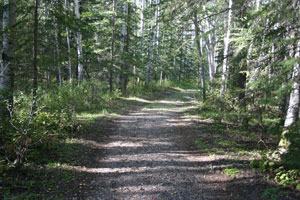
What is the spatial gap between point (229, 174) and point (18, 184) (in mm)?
4305

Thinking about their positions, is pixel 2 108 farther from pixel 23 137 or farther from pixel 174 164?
pixel 174 164

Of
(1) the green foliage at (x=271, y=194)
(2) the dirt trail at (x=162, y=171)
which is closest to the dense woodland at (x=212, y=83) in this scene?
(1) the green foliage at (x=271, y=194)

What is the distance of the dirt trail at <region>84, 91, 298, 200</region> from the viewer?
405 cm

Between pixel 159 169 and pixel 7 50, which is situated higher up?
pixel 7 50

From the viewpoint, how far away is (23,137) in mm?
4320

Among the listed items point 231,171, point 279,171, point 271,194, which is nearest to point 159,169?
point 231,171

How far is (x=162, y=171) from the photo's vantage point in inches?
196

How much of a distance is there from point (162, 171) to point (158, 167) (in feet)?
0.76

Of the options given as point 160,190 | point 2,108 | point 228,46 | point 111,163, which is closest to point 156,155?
point 111,163

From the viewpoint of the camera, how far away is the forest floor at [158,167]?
3988mm

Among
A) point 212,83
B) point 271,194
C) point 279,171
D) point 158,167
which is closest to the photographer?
point 271,194

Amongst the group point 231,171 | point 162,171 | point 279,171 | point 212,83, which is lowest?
point 162,171

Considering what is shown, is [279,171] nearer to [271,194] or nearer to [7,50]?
[271,194]

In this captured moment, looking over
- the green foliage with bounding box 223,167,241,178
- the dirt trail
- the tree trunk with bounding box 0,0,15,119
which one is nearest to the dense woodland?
the tree trunk with bounding box 0,0,15,119
